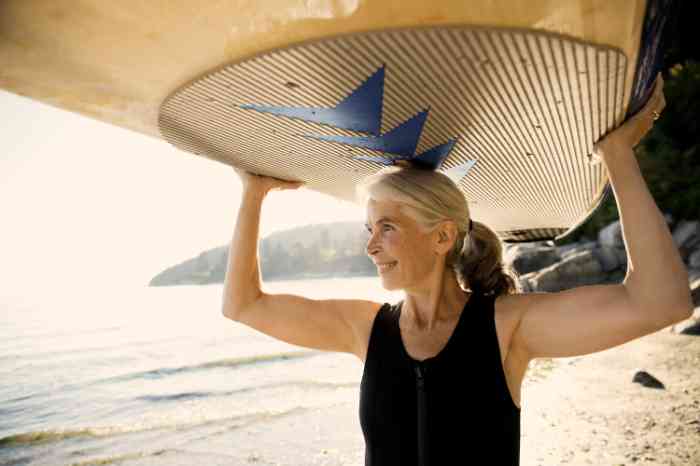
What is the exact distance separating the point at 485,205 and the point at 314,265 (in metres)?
130

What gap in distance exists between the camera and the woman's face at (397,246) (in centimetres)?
198

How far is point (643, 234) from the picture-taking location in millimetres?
1380

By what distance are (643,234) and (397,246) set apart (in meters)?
0.91

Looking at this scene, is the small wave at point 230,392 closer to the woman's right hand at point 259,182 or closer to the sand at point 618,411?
the sand at point 618,411

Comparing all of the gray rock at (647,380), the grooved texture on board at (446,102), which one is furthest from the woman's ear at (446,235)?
the gray rock at (647,380)

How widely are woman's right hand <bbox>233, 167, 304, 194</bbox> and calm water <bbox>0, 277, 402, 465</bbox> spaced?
9.36 ft

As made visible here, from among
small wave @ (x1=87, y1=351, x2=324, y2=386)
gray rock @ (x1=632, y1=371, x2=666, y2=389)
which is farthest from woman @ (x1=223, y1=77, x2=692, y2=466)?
small wave @ (x1=87, y1=351, x2=324, y2=386)

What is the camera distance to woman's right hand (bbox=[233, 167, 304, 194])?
2.40m

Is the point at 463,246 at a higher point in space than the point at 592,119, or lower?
lower

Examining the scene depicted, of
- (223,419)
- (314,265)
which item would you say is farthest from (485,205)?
(314,265)

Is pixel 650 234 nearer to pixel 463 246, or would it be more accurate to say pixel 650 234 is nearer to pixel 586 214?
pixel 463 246

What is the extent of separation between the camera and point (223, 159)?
2150mm

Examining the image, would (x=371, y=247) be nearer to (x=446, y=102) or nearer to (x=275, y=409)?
(x=446, y=102)

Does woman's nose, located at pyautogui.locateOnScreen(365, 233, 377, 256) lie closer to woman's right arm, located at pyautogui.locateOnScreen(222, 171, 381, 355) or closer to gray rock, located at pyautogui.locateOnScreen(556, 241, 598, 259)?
woman's right arm, located at pyautogui.locateOnScreen(222, 171, 381, 355)
